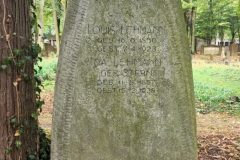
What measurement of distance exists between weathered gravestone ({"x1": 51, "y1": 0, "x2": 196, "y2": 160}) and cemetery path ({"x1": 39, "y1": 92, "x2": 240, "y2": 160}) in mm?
2442

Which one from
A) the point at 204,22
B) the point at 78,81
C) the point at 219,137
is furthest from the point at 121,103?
the point at 204,22

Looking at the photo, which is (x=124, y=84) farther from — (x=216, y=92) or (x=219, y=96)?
(x=216, y=92)

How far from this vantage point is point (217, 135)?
26.1 ft

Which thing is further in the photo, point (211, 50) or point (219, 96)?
point (211, 50)

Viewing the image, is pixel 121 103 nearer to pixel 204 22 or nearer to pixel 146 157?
pixel 146 157

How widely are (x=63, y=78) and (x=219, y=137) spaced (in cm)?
449

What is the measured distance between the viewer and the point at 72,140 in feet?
13.7

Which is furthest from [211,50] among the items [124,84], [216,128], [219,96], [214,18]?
[124,84]

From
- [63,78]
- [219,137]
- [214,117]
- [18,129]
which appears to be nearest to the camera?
[63,78]

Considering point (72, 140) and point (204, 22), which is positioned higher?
point (204, 22)

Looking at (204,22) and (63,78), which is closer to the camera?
(63,78)

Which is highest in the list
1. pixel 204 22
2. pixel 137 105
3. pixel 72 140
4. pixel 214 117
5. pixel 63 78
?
pixel 204 22

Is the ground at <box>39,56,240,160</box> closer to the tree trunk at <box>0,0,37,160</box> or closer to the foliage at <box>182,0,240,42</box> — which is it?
the tree trunk at <box>0,0,37,160</box>

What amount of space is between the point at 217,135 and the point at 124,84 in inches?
170
